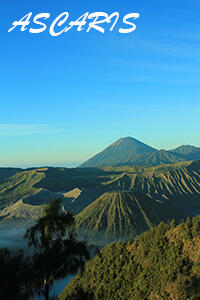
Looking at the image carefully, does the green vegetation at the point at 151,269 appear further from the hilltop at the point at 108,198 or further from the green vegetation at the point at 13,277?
the hilltop at the point at 108,198

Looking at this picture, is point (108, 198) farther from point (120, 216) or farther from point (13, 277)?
point (13, 277)

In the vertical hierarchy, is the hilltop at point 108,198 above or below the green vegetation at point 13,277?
below

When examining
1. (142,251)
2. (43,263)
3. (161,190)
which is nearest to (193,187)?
(161,190)

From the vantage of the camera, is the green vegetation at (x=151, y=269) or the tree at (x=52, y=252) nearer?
the tree at (x=52, y=252)

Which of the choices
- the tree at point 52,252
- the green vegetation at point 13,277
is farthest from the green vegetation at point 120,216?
the green vegetation at point 13,277

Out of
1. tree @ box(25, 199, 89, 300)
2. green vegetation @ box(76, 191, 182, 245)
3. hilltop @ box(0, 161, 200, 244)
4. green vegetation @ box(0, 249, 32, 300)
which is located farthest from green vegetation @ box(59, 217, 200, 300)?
hilltop @ box(0, 161, 200, 244)

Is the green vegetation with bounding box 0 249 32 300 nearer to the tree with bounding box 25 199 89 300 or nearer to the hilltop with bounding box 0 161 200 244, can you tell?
the tree with bounding box 25 199 89 300
